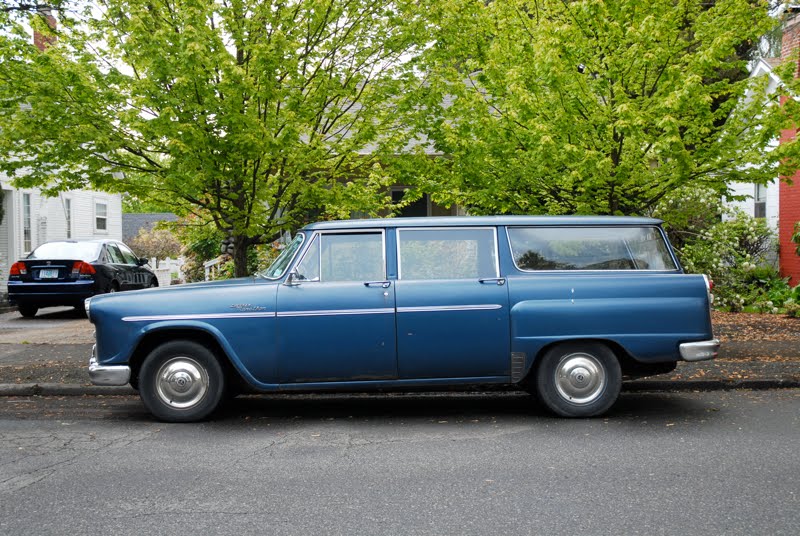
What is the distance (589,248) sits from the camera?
6.93 metres

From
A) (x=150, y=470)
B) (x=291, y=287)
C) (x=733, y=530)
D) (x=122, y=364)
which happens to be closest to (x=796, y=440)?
(x=733, y=530)

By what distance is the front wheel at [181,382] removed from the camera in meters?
6.58

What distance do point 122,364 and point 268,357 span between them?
4.03ft

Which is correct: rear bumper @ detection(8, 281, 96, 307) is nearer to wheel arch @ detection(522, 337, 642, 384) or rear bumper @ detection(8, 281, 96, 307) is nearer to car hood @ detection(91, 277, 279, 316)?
car hood @ detection(91, 277, 279, 316)

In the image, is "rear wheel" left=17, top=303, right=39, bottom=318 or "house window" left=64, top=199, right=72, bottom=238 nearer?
"rear wheel" left=17, top=303, right=39, bottom=318

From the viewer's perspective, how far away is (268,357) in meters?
6.52

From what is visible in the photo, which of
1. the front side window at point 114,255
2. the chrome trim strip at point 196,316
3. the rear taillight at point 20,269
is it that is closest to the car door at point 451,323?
the chrome trim strip at point 196,316

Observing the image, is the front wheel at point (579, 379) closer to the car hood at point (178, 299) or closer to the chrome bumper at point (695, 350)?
the chrome bumper at point (695, 350)

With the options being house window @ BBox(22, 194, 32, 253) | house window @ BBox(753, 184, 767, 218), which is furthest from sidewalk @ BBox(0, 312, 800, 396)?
house window @ BBox(22, 194, 32, 253)

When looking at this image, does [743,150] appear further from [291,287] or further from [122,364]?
[122,364]

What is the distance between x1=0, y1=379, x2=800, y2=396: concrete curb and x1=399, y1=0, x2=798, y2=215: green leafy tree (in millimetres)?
2602

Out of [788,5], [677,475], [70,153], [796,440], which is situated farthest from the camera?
[788,5]

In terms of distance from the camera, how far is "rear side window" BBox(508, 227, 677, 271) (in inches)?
270

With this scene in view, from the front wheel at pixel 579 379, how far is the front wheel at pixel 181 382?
111 inches
